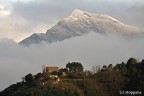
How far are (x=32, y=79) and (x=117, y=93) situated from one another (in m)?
27.1

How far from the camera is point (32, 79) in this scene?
153 m

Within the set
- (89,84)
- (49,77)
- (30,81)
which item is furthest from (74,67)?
(89,84)

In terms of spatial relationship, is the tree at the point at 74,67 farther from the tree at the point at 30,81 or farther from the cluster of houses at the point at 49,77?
the tree at the point at 30,81

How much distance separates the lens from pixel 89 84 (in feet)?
456

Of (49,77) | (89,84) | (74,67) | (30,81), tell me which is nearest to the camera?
(89,84)

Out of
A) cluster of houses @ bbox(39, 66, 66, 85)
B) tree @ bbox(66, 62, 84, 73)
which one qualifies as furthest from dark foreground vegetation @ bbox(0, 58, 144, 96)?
tree @ bbox(66, 62, 84, 73)

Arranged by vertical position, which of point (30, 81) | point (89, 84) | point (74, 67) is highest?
point (74, 67)

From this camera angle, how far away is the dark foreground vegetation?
13238 centimetres

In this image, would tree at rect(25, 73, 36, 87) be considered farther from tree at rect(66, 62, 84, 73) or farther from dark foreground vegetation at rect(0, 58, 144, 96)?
tree at rect(66, 62, 84, 73)

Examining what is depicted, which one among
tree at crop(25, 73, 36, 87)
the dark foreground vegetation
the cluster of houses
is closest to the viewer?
the dark foreground vegetation

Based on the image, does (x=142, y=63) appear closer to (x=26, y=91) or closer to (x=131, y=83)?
(x=131, y=83)

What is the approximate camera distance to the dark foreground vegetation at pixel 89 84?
132m

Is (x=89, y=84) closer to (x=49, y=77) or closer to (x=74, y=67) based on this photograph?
(x=49, y=77)

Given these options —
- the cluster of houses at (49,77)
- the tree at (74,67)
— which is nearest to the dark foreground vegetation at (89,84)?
the cluster of houses at (49,77)
